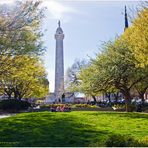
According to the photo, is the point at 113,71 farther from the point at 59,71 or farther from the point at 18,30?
the point at 59,71

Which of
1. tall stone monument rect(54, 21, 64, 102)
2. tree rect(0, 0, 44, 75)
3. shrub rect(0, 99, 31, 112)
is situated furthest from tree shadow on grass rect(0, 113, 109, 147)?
tall stone monument rect(54, 21, 64, 102)

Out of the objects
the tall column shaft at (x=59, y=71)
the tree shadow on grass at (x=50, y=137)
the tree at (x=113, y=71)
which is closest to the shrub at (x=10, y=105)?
the tree at (x=113, y=71)

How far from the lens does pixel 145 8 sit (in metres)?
25.1

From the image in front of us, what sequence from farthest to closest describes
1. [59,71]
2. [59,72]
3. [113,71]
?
[59,72] < [59,71] < [113,71]

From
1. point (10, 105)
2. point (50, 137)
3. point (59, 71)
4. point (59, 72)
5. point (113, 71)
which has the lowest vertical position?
point (50, 137)

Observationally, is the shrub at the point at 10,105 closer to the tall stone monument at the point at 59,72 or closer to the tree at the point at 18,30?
the tree at the point at 18,30

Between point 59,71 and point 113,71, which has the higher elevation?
point 59,71

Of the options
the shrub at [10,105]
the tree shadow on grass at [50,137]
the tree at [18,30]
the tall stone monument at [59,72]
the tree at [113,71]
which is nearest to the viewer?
the tree shadow on grass at [50,137]

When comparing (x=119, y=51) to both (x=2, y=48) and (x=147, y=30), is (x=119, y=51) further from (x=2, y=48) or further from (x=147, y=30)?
(x=147, y=30)

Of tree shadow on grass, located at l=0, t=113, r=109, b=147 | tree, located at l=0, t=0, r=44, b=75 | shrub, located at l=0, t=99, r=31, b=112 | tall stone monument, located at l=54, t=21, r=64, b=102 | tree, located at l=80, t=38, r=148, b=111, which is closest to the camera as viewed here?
tree shadow on grass, located at l=0, t=113, r=109, b=147

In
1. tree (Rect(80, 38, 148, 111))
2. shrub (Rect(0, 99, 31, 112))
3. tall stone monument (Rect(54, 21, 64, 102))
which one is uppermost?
tall stone monument (Rect(54, 21, 64, 102))

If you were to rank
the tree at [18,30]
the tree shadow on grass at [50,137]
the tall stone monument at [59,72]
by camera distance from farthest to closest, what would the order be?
the tall stone monument at [59,72]
the tree at [18,30]
the tree shadow on grass at [50,137]

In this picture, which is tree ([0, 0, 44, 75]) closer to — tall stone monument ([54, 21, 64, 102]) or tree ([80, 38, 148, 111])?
tree ([80, 38, 148, 111])

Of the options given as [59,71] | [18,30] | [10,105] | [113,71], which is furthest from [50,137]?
[59,71]
